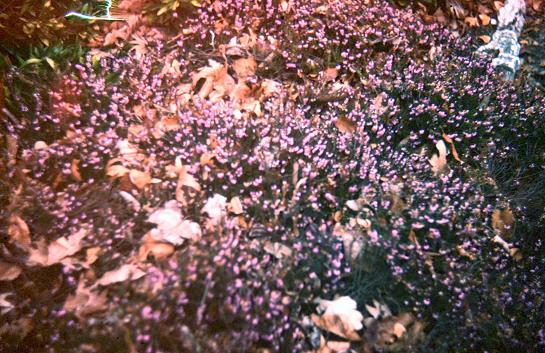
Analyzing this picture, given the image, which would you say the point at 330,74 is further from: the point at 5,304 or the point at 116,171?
the point at 5,304

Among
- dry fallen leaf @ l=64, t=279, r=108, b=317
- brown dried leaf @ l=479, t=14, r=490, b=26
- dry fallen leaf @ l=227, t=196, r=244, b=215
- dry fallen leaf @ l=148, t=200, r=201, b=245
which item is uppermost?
brown dried leaf @ l=479, t=14, r=490, b=26

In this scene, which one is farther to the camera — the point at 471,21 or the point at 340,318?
the point at 471,21

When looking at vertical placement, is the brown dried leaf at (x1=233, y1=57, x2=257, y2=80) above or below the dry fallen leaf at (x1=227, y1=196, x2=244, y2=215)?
above

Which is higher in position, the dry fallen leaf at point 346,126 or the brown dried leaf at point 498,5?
the brown dried leaf at point 498,5

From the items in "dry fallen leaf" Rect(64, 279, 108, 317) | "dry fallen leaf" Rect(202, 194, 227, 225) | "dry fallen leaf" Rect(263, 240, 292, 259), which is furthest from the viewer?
"dry fallen leaf" Rect(202, 194, 227, 225)

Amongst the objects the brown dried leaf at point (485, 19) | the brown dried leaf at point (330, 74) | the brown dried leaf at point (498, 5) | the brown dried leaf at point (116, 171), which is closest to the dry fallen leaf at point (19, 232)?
the brown dried leaf at point (116, 171)

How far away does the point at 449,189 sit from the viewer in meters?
2.40

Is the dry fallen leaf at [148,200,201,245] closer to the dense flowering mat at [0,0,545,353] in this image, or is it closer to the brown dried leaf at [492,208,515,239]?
the dense flowering mat at [0,0,545,353]

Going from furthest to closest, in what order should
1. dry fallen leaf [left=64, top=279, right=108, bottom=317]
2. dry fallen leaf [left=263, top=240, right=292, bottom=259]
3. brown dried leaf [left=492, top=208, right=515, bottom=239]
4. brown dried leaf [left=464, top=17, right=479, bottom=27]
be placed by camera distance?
brown dried leaf [left=464, top=17, right=479, bottom=27] → brown dried leaf [left=492, top=208, right=515, bottom=239] → dry fallen leaf [left=263, top=240, right=292, bottom=259] → dry fallen leaf [left=64, top=279, right=108, bottom=317]

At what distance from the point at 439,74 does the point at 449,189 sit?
1.16m

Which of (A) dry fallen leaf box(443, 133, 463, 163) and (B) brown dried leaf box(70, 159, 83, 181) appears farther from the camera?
(A) dry fallen leaf box(443, 133, 463, 163)

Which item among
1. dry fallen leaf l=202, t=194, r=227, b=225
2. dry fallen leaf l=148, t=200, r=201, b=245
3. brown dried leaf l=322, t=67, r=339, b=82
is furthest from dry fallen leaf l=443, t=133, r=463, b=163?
dry fallen leaf l=148, t=200, r=201, b=245

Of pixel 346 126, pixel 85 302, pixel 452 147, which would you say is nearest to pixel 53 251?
pixel 85 302

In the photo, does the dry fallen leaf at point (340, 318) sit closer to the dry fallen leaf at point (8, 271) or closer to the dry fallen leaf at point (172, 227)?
the dry fallen leaf at point (172, 227)
